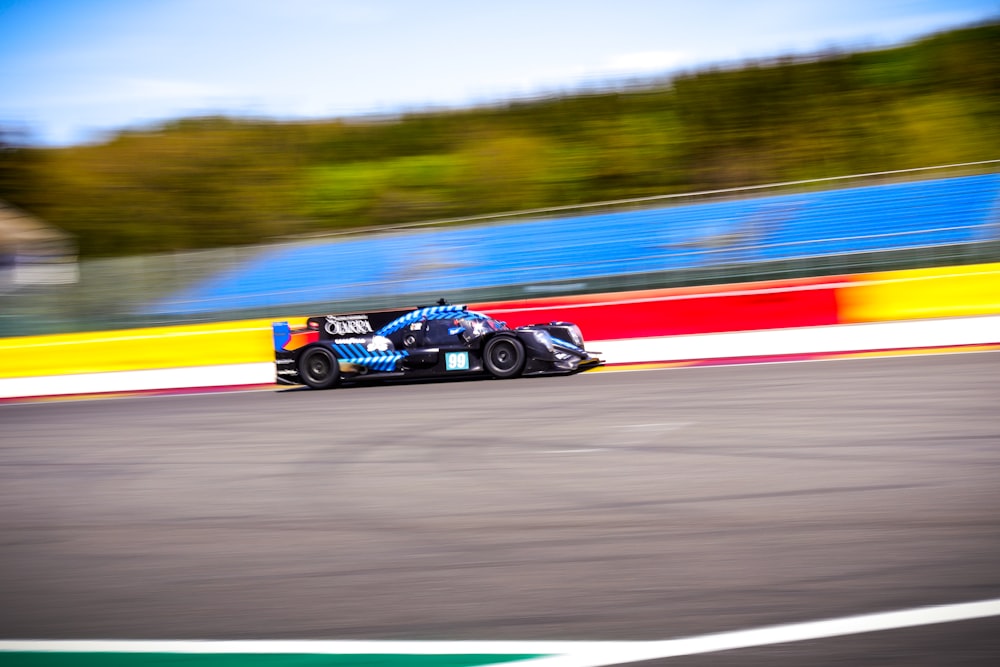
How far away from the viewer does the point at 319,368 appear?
1473cm

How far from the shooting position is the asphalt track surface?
144 inches

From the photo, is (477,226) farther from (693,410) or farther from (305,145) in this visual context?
(305,145)

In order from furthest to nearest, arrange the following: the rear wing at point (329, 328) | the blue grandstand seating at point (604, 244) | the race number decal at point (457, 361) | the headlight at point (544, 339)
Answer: the blue grandstand seating at point (604, 244), the rear wing at point (329, 328), the race number decal at point (457, 361), the headlight at point (544, 339)

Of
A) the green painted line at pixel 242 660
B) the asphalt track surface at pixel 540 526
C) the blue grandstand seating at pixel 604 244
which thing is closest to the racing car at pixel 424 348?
the blue grandstand seating at pixel 604 244

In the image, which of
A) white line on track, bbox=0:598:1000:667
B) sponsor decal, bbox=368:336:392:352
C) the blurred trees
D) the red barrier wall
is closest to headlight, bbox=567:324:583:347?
the red barrier wall

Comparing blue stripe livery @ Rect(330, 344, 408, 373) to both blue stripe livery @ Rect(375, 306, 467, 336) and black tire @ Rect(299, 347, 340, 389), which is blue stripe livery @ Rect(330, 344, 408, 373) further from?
blue stripe livery @ Rect(375, 306, 467, 336)

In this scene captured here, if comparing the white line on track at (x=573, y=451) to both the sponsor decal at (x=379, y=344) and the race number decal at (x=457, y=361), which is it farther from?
the sponsor decal at (x=379, y=344)

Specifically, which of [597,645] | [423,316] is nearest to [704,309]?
[423,316]

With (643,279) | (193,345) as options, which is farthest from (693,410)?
(193,345)

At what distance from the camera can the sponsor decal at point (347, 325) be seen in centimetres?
1455

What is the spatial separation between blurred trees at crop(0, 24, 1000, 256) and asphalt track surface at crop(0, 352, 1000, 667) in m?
20.6

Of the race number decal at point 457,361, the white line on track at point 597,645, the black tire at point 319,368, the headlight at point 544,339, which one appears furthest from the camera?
the black tire at point 319,368

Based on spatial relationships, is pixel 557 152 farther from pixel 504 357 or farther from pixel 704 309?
pixel 504 357

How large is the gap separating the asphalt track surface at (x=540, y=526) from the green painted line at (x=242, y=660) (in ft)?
0.63
